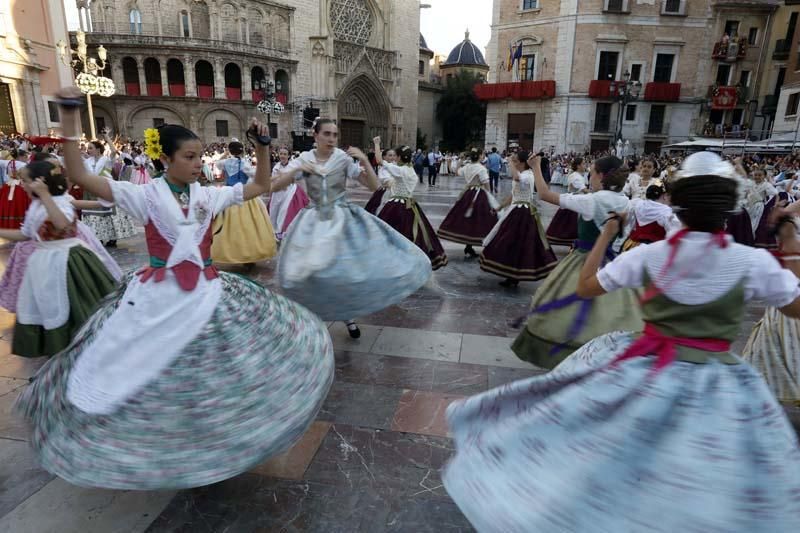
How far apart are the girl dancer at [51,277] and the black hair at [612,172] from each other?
422 cm

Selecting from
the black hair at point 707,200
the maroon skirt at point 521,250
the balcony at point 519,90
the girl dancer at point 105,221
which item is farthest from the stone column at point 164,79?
the black hair at point 707,200

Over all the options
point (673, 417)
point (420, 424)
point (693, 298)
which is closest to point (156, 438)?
point (420, 424)

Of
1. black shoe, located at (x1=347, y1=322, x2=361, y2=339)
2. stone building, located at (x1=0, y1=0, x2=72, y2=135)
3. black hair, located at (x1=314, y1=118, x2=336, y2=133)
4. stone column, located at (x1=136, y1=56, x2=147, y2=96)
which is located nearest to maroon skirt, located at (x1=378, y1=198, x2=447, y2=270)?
black shoe, located at (x1=347, y1=322, x2=361, y2=339)

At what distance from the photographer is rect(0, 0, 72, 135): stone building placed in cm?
1983

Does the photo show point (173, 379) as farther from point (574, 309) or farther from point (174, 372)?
point (574, 309)

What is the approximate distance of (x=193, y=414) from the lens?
82.2 inches

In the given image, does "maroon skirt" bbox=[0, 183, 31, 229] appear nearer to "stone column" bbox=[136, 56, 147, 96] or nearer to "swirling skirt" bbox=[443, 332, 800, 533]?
"swirling skirt" bbox=[443, 332, 800, 533]

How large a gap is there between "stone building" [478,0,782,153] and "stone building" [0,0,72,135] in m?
25.2

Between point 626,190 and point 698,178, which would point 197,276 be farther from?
point 626,190

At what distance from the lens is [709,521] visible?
4.90 feet

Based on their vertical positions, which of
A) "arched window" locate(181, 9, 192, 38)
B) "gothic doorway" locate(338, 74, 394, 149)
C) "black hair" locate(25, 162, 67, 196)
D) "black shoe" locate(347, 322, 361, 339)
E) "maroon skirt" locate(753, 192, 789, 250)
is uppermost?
"arched window" locate(181, 9, 192, 38)

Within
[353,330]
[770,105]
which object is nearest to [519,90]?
[770,105]

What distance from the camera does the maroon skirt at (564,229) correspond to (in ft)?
27.8

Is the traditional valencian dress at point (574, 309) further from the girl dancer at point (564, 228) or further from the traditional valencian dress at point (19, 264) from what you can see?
the girl dancer at point (564, 228)
